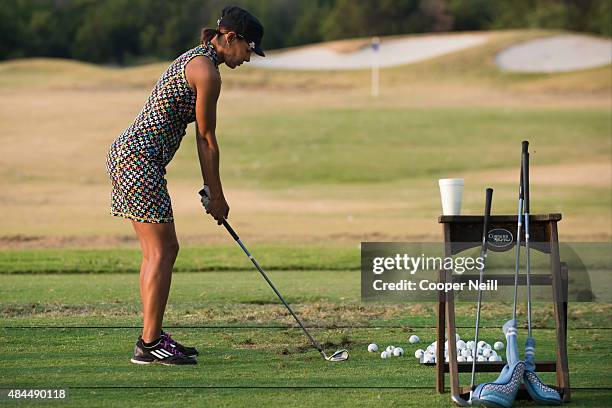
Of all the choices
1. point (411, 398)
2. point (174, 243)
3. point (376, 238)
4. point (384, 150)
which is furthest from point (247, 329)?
point (384, 150)

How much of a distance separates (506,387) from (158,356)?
186 centimetres

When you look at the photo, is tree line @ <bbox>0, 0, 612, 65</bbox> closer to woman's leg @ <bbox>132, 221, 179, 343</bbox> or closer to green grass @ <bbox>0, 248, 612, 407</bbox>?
green grass @ <bbox>0, 248, 612, 407</bbox>

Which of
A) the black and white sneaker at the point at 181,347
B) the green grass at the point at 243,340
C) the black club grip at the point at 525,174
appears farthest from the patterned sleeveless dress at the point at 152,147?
the black club grip at the point at 525,174

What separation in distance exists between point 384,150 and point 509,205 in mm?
7698

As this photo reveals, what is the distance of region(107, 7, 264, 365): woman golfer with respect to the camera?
18.2ft

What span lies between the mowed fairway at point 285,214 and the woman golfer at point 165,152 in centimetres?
34

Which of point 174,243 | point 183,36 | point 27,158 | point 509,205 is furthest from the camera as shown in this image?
point 183,36

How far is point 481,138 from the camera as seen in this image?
27750 millimetres

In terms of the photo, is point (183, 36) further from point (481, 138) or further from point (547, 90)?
point (481, 138)

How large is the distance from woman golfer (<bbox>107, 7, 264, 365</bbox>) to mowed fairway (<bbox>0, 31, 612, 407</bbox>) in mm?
341

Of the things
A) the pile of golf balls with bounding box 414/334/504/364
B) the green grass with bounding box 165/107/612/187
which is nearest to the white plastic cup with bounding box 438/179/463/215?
the pile of golf balls with bounding box 414/334/504/364

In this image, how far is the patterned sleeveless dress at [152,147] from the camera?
5566 mm

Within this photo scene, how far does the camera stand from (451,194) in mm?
5023

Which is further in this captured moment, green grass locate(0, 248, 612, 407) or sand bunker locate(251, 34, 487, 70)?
A: sand bunker locate(251, 34, 487, 70)
